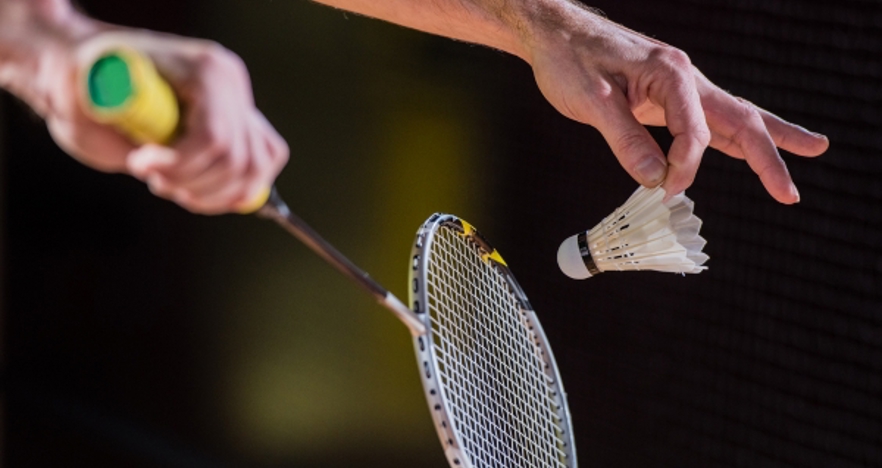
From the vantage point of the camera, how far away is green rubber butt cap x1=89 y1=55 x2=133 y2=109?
1.66 feet

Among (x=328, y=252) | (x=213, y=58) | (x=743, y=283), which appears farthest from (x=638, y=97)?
(x=743, y=283)

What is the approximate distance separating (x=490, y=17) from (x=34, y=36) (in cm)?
68

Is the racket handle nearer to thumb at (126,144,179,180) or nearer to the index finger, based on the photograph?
thumb at (126,144,179,180)

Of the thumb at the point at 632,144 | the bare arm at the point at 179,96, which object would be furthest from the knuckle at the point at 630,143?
the bare arm at the point at 179,96

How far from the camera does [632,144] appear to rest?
96 cm

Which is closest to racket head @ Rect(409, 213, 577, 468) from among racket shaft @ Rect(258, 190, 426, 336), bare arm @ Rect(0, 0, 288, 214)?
racket shaft @ Rect(258, 190, 426, 336)

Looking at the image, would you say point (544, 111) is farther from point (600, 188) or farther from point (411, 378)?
point (411, 378)

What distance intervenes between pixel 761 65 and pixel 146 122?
130 centimetres

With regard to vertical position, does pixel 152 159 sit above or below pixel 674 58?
below

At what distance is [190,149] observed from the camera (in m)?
0.56

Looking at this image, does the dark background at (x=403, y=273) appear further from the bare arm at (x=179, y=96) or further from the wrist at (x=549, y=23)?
the bare arm at (x=179, y=96)

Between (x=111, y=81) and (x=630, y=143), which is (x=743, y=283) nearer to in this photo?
(x=630, y=143)

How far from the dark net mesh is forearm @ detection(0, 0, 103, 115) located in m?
1.21

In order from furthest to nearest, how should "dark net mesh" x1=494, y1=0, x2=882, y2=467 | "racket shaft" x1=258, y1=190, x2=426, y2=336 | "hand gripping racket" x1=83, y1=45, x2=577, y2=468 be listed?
"dark net mesh" x1=494, y1=0, x2=882, y2=467 < "hand gripping racket" x1=83, y1=45, x2=577, y2=468 < "racket shaft" x1=258, y1=190, x2=426, y2=336
